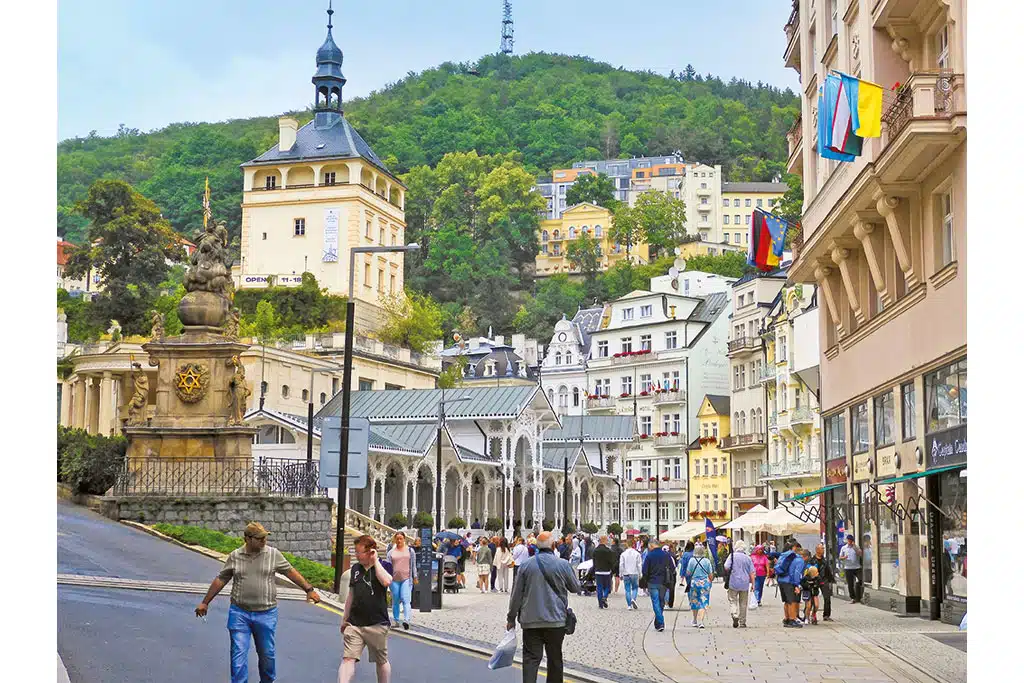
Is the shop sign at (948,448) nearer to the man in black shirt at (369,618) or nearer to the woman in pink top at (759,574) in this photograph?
the woman in pink top at (759,574)

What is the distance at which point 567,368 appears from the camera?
347ft

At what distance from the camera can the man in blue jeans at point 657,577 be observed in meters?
24.0

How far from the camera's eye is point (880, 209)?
24891 millimetres

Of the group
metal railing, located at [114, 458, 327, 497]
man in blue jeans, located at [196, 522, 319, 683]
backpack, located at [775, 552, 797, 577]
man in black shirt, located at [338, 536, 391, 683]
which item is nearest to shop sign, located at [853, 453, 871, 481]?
backpack, located at [775, 552, 797, 577]

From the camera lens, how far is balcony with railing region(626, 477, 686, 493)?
9206cm

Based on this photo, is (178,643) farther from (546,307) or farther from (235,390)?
(546,307)

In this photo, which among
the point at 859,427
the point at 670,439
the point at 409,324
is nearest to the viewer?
the point at 859,427

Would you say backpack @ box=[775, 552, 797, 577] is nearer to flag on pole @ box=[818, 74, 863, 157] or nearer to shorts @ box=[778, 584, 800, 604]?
shorts @ box=[778, 584, 800, 604]

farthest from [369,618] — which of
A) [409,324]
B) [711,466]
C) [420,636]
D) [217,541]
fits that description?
[711,466]

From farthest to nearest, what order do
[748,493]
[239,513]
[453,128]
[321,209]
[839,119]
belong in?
[321,209], [453,128], [748,493], [239,513], [839,119]

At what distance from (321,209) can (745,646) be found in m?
69.9
